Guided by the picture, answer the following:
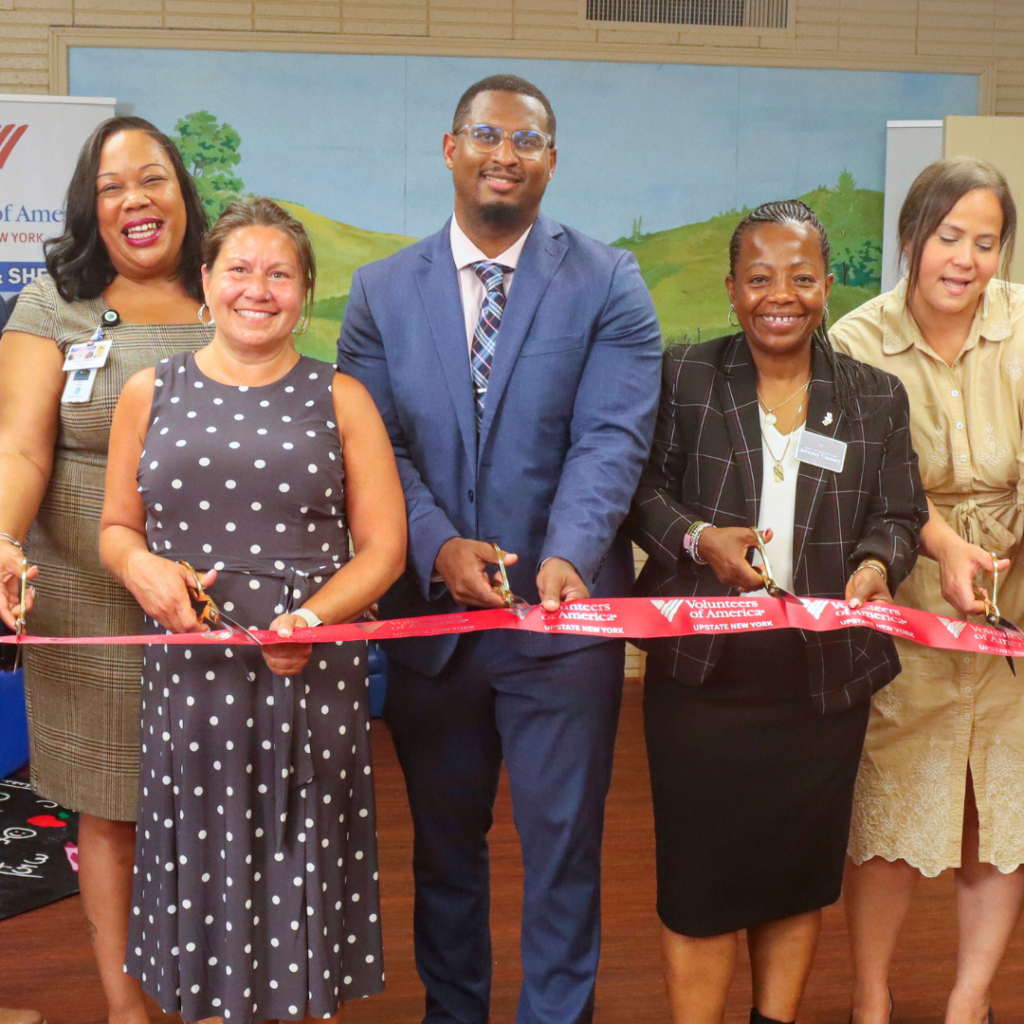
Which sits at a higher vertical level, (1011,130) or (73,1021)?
(1011,130)

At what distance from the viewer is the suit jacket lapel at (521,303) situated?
7.75ft

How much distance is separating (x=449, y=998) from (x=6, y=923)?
5.47 feet

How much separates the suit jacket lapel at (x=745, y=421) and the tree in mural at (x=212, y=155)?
4.40 meters

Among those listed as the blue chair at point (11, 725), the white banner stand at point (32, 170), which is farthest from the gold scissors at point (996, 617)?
the white banner stand at point (32, 170)

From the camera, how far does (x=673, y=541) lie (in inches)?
89.4

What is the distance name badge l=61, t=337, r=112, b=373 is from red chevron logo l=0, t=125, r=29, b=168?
378 cm

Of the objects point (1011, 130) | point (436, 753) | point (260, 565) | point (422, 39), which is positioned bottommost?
point (436, 753)

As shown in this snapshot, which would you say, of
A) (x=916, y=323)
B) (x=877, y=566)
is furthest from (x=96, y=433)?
(x=916, y=323)

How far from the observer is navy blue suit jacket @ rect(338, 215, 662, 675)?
2350mm

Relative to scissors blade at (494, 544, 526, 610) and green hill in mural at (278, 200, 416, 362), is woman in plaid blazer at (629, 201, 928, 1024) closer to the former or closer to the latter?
scissors blade at (494, 544, 526, 610)

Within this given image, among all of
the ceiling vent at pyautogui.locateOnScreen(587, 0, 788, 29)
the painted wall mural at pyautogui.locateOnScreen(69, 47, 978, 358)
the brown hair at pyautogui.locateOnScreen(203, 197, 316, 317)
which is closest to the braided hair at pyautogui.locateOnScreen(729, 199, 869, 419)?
the brown hair at pyautogui.locateOnScreen(203, 197, 316, 317)

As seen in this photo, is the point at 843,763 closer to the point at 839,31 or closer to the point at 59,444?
the point at 59,444

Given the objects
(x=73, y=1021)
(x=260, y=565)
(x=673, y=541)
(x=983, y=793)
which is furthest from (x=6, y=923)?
(x=983, y=793)

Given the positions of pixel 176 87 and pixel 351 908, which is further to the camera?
pixel 176 87
